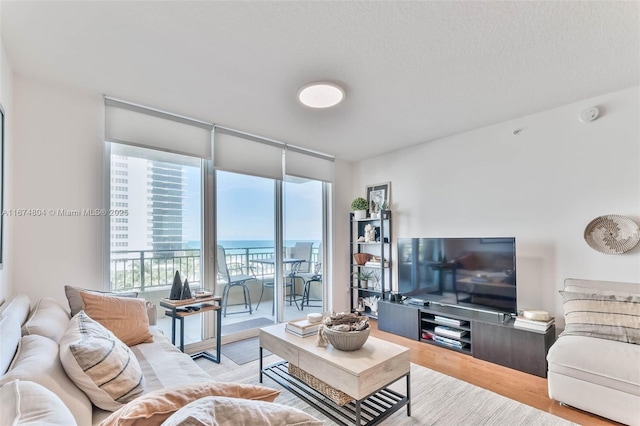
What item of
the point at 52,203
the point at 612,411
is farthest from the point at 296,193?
the point at 612,411

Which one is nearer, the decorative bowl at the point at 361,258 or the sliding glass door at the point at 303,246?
the sliding glass door at the point at 303,246

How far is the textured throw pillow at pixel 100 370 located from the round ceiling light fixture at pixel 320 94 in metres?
2.12

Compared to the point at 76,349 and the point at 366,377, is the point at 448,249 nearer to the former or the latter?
the point at 366,377

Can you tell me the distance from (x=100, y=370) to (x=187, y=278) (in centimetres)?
209

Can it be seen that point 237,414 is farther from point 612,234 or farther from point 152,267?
point 612,234

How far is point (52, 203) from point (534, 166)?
175 inches

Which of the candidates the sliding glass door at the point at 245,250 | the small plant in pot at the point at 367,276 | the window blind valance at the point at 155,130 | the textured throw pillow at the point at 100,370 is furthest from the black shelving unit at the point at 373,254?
the textured throw pillow at the point at 100,370

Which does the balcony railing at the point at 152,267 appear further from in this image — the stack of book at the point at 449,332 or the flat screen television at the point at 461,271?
the stack of book at the point at 449,332

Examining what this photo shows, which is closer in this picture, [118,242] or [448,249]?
[118,242]

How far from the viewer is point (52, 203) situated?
2451 millimetres

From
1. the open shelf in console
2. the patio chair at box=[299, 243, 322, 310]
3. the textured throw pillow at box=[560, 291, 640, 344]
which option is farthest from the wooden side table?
the textured throw pillow at box=[560, 291, 640, 344]

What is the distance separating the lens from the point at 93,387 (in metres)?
1.21

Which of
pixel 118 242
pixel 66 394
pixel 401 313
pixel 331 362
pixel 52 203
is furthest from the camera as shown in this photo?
pixel 401 313

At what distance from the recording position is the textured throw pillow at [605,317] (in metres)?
2.14
